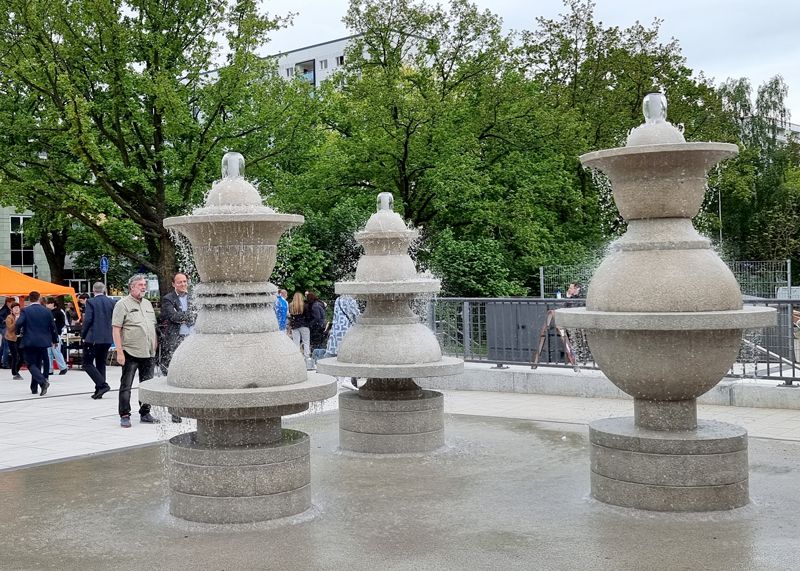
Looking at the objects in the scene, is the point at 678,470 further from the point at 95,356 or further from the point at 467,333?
the point at 95,356

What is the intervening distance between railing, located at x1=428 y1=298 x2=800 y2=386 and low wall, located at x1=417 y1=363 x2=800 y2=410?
0.22m

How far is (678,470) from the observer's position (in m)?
6.14

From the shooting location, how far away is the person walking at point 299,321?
17047 mm

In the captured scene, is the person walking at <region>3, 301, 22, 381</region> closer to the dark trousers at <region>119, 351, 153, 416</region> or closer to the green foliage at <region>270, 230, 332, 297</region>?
the green foliage at <region>270, 230, 332, 297</region>

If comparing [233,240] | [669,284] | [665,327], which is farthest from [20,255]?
[665,327]

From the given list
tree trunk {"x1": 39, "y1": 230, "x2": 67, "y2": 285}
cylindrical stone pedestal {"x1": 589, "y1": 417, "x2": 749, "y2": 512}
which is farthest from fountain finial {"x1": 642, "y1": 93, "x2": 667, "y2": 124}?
tree trunk {"x1": 39, "y1": 230, "x2": 67, "y2": 285}

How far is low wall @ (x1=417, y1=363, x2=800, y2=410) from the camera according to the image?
11719 millimetres

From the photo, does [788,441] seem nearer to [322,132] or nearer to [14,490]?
[14,490]

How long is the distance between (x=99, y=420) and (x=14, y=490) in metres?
4.49

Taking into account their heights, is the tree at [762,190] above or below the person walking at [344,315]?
above

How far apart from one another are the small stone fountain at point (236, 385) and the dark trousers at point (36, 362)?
9604mm

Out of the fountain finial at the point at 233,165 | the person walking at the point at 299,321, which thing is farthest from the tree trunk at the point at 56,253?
the fountain finial at the point at 233,165

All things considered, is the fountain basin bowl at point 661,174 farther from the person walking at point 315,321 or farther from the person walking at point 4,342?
the person walking at point 4,342

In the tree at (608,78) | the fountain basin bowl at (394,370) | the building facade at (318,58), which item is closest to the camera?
the fountain basin bowl at (394,370)
